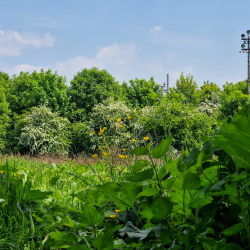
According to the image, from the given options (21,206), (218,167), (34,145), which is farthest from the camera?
(34,145)

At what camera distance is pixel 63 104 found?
21781 millimetres

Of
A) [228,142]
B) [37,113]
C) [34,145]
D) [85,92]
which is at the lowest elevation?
[34,145]

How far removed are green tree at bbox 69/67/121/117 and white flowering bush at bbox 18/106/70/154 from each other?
387cm

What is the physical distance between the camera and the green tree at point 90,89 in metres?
22.4

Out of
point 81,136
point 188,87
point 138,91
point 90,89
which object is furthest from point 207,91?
point 81,136

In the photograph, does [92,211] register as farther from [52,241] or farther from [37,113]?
[37,113]

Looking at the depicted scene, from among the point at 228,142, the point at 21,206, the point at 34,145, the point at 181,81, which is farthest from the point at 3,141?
the point at 228,142

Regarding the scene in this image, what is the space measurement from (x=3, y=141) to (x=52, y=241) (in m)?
21.4

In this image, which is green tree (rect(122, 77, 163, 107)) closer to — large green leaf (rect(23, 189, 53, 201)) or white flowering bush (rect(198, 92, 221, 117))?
white flowering bush (rect(198, 92, 221, 117))

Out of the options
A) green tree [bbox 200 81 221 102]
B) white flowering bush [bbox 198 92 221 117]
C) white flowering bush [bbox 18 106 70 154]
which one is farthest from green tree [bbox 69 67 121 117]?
green tree [bbox 200 81 221 102]

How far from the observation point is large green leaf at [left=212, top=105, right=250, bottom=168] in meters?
0.47

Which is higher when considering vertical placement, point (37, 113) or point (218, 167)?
point (37, 113)

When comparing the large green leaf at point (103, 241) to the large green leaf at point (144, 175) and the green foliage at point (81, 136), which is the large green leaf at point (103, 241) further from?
the green foliage at point (81, 136)

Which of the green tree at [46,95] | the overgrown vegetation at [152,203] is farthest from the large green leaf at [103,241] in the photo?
the green tree at [46,95]
